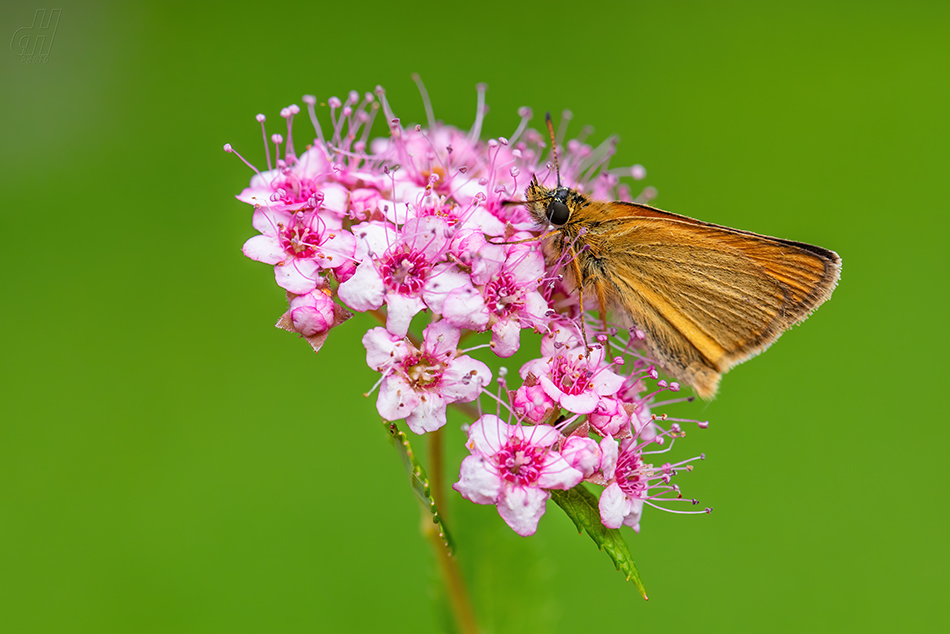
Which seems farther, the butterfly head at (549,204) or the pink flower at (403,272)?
the butterfly head at (549,204)

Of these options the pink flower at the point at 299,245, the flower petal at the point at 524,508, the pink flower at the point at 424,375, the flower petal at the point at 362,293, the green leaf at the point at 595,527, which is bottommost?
the green leaf at the point at 595,527

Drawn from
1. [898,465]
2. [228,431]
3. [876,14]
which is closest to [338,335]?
[228,431]

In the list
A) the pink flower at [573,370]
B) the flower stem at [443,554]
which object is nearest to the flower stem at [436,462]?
the flower stem at [443,554]

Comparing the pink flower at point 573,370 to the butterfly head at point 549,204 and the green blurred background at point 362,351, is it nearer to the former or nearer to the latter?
the butterfly head at point 549,204

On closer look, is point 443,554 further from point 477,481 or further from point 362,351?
point 362,351

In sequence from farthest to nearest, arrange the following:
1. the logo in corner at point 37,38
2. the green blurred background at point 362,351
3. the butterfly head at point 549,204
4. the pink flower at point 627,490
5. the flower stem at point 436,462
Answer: the logo in corner at point 37,38, the green blurred background at point 362,351, the butterfly head at point 549,204, the flower stem at point 436,462, the pink flower at point 627,490

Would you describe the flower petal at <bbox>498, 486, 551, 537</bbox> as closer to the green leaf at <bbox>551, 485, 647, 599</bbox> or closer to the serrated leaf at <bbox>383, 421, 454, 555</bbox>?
the green leaf at <bbox>551, 485, 647, 599</bbox>
